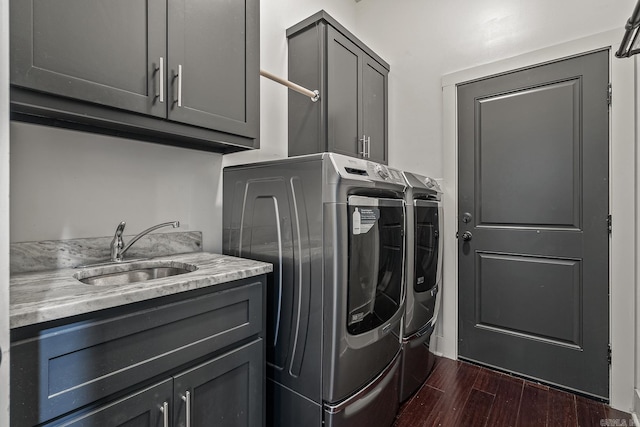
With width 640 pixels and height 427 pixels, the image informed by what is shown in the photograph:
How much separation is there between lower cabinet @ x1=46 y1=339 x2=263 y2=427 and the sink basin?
410 mm

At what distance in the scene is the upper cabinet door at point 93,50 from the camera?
0.85m

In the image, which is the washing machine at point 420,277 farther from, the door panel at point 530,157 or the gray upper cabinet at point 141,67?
the gray upper cabinet at point 141,67

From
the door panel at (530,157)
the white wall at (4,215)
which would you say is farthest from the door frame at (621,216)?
the white wall at (4,215)

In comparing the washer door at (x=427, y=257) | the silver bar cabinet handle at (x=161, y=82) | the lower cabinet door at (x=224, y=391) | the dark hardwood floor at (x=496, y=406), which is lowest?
the dark hardwood floor at (x=496, y=406)

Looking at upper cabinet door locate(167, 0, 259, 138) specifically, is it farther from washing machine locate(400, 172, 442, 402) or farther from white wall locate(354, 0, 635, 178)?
white wall locate(354, 0, 635, 178)

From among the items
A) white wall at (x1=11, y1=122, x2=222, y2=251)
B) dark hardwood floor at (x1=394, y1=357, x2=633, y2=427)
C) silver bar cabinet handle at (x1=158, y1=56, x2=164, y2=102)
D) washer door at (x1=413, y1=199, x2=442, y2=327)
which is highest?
silver bar cabinet handle at (x1=158, y1=56, x2=164, y2=102)

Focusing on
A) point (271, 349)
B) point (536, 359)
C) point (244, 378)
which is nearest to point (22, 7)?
point (244, 378)

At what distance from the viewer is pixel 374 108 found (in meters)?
2.55

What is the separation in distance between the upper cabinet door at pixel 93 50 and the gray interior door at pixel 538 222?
7.07 feet

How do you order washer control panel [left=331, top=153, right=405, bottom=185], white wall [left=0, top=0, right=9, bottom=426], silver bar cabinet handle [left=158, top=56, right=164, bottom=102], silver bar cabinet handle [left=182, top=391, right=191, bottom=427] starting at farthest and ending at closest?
washer control panel [left=331, top=153, right=405, bottom=185] → silver bar cabinet handle [left=158, top=56, right=164, bottom=102] → silver bar cabinet handle [left=182, top=391, right=191, bottom=427] → white wall [left=0, top=0, right=9, bottom=426]

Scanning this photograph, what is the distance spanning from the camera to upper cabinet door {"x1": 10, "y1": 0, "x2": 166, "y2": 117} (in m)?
0.85

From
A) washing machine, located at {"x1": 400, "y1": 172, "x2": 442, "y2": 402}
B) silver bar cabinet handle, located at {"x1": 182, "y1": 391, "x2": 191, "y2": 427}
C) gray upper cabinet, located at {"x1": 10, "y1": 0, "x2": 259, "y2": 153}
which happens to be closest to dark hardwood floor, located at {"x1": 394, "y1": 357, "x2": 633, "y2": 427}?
washing machine, located at {"x1": 400, "y1": 172, "x2": 442, "y2": 402}

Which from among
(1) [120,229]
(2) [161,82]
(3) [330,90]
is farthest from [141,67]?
(3) [330,90]

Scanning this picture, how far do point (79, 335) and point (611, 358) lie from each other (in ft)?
8.79
